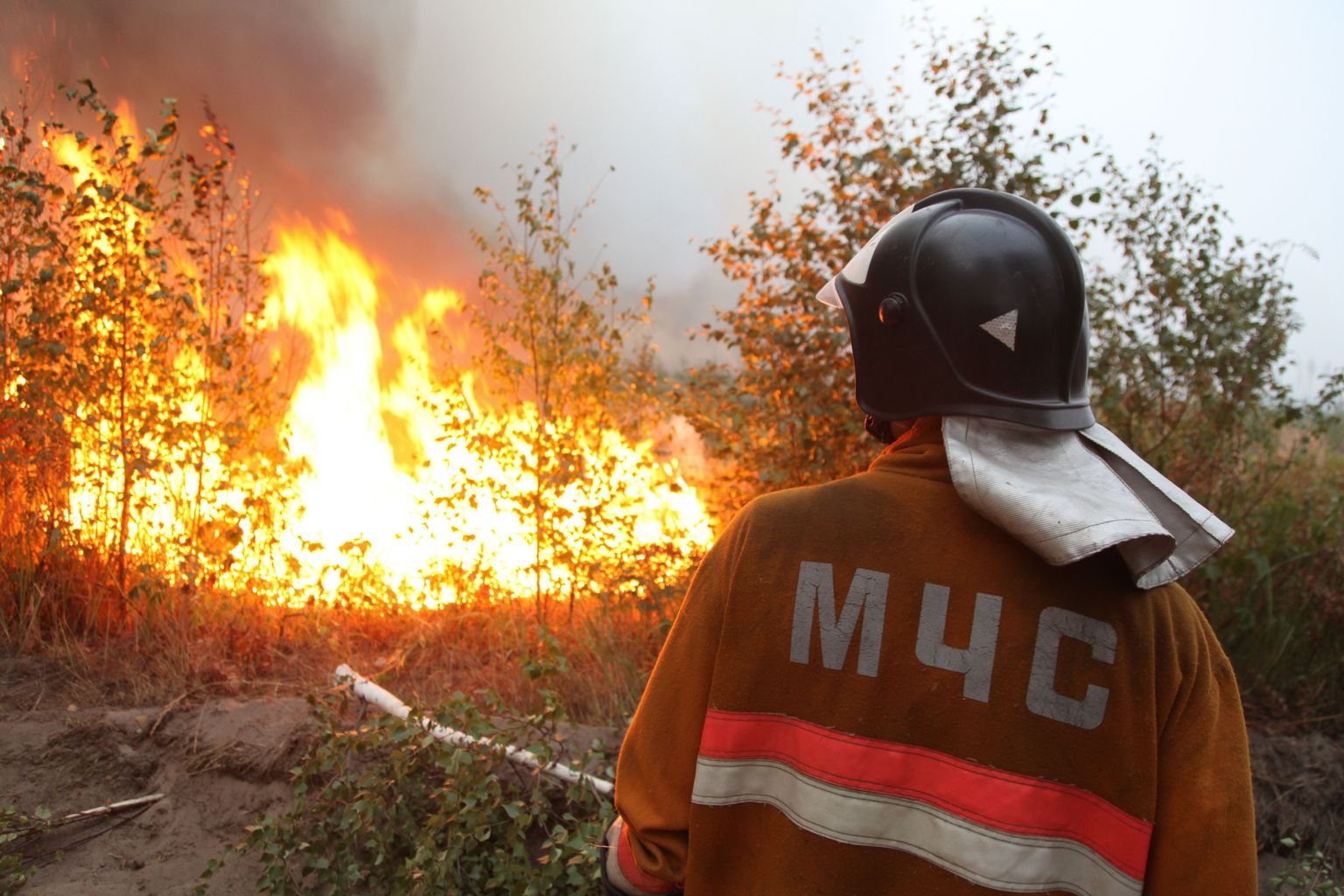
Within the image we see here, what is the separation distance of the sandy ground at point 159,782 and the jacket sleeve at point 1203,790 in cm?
314

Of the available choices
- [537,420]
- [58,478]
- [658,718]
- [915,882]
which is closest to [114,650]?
[58,478]

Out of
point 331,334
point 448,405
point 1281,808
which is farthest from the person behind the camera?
point 331,334

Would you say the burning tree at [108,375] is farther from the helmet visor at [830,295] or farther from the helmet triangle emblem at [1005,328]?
the helmet triangle emblem at [1005,328]

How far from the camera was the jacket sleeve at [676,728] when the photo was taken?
4.66ft

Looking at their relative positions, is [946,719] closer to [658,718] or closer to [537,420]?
[658,718]

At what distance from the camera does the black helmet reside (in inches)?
55.2

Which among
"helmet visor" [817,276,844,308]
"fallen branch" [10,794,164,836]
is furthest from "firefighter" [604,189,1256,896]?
"fallen branch" [10,794,164,836]

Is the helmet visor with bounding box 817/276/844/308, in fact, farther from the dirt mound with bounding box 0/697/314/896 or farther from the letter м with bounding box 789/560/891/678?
the dirt mound with bounding box 0/697/314/896

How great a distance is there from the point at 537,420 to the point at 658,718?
13.7 feet

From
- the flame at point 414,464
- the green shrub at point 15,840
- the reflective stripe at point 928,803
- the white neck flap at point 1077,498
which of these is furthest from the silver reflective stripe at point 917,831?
the flame at point 414,464

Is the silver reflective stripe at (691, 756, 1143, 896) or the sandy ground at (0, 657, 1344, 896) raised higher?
the silver reflective stripe at (691, 756, 1143, 896)

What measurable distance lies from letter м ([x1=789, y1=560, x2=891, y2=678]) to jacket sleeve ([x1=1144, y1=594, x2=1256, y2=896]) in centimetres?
44

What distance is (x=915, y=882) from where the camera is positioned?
1.30 meters

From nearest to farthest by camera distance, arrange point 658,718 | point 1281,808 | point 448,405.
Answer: point 658,718 → point 1281,808 → point 448,405
